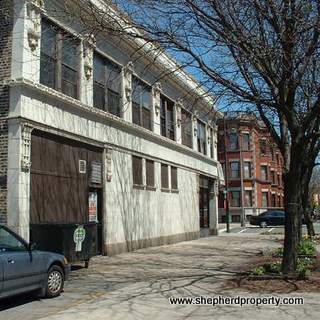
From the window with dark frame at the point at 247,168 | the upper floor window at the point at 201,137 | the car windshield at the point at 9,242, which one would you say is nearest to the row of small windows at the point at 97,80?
the upper floor window at the point at 201,137

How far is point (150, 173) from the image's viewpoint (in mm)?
25047

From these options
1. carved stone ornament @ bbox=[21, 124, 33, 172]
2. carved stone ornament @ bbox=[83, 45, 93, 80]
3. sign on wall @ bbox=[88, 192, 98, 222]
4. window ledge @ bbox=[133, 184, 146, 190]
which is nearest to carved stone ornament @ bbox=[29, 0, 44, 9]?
carved stone ornament @ bbox=[83, 45, 93, 80]

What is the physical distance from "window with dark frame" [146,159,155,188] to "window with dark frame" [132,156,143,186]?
91 centimetres

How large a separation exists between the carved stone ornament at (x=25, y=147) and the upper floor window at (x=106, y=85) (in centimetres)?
503

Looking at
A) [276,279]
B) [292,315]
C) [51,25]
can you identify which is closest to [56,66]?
[51,25]

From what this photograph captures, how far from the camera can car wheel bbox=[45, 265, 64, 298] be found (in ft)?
35.8

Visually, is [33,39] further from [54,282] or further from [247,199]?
[247,199]

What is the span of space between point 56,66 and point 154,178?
30.3 ft

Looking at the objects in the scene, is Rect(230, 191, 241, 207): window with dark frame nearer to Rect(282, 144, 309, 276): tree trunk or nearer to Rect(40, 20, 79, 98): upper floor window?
Rect(40, 20, 79, 98): upper floor window

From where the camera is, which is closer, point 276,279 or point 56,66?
point 276,279

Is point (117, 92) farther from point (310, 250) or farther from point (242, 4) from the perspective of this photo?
point (242, 4)

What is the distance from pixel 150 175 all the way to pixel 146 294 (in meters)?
13.8

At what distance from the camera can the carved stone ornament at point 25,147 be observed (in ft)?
49.3

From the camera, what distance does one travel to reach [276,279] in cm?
Answer: 1277
